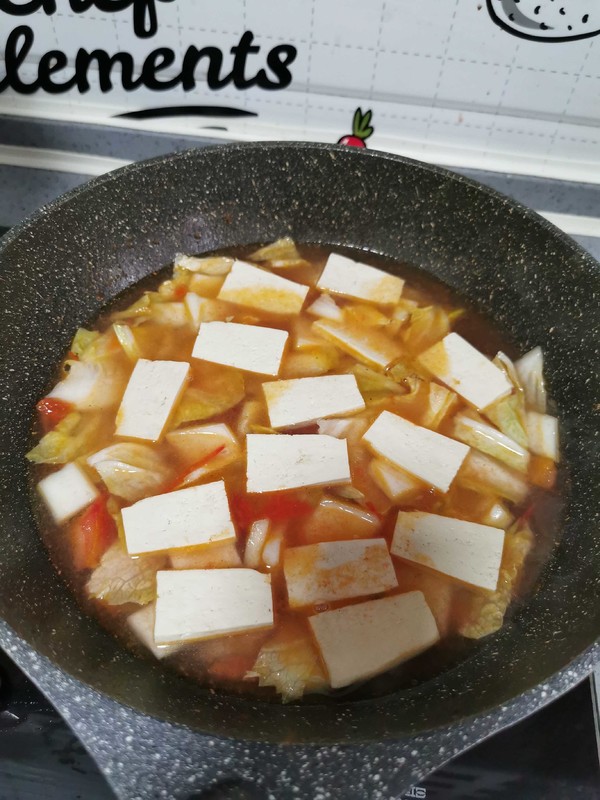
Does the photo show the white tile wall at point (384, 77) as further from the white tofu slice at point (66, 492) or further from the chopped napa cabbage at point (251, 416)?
the white tofu slice at point (66, 492)

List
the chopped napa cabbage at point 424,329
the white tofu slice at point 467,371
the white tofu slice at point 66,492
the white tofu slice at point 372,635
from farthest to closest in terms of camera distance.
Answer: the chopped napa cabbage at point 424,329
the white tofu slice at point 467,371
the white tofu slice at point 66,492
the white tofu slice at point 372,635

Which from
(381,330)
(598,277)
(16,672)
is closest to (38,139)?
(381,330)

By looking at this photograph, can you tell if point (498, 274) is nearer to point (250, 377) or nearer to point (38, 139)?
point (250, 377)

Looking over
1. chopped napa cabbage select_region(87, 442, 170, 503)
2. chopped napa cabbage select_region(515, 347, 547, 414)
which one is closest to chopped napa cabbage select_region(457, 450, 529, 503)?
chopped napa cabbage select_region(515, 347, 547, 414)

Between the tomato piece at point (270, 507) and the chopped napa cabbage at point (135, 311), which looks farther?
the chopped napa cabbage at point (135, 311)

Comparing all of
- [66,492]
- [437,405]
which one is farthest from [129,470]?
[437,405]

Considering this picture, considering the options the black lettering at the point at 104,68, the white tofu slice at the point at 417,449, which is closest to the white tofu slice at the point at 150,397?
the white tofu slice at the point at 417,449
